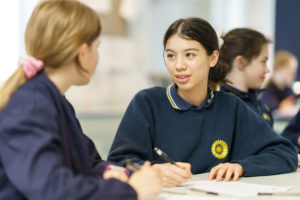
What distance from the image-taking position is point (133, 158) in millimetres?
1407

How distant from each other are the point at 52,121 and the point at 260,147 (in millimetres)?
960

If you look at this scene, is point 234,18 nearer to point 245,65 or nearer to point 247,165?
point 245,65

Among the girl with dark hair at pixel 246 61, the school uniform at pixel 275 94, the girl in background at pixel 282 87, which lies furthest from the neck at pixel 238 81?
the school uniform at pixel 275 94

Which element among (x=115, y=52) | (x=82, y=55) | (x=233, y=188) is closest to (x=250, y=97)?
(x=233, y=188)

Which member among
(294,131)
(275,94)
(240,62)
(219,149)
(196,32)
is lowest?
(275,94)

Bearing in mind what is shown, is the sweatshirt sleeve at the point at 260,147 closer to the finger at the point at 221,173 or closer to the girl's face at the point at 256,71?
the finger at the point at 221,173

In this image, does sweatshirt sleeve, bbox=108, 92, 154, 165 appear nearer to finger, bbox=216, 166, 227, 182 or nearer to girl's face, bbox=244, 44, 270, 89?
finger, bbox=216, 166, 227, 182

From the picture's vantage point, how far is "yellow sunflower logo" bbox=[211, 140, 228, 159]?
1596 mm

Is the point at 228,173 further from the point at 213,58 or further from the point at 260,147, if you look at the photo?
the point at 213,58

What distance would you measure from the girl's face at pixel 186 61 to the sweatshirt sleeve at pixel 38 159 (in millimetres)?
750

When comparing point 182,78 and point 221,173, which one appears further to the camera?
point 182,78

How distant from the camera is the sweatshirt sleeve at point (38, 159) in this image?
0.82 metres

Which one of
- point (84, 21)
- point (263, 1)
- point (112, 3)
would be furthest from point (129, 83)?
point (84, 21)

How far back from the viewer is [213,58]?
1672 mm
